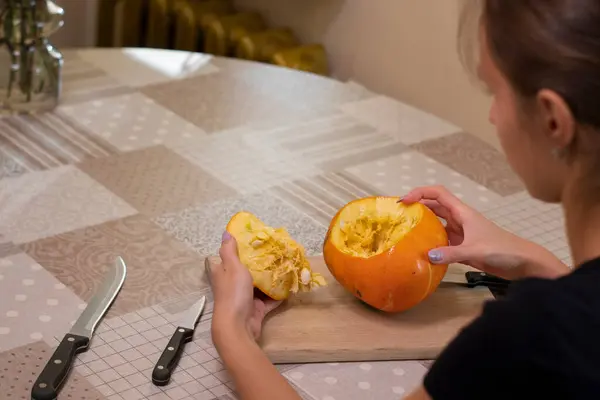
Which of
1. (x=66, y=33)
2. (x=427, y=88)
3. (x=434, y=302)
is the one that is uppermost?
(x=434, y=302)

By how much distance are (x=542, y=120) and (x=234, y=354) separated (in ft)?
1.31

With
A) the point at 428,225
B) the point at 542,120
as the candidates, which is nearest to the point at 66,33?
the point at 428,225

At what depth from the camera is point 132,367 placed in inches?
39.3

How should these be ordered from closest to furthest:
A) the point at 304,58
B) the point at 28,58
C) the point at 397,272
Answer: the point at 397,272
the point at 28,58
the point at 304,58

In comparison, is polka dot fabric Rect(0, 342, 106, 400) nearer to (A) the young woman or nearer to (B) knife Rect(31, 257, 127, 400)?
(B) knife Rect(31, 257, 127, 400)

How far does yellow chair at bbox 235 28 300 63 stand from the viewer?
2.49 m

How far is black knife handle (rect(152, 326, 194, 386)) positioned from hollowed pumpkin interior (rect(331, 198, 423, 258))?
208mm

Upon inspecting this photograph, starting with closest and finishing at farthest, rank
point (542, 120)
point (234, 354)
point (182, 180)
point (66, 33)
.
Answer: point (542, 120)
point (234, 354)
point (182, 180)
point (66, 33)

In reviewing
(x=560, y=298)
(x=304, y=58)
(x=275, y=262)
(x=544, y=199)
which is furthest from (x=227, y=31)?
(x=560, y=298)

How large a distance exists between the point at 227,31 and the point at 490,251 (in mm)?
1609

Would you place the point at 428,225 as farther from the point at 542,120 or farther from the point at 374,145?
the point at 374,145

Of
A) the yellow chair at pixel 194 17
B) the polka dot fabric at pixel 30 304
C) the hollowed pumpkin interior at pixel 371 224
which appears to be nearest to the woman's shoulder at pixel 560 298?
the hollowed pumpkin interior at pixel 371 224

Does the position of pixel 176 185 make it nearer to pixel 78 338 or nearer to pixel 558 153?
pixel 78 338

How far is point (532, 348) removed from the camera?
0.67 metres
